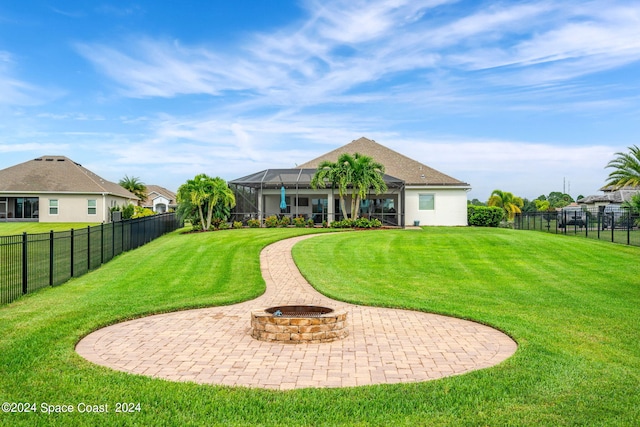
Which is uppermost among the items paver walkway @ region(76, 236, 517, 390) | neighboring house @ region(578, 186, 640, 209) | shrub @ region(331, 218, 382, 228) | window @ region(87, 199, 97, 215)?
neighboring house @ region(578, 186, 640, 209)

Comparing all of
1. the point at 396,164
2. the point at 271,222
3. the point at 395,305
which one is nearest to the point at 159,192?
the point at 396,164

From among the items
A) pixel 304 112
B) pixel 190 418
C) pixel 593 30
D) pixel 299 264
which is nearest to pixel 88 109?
pixel 304 112

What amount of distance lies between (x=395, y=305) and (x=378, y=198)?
84.1 feet

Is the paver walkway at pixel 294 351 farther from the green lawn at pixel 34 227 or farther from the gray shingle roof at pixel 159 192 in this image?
the gray shingle roof at pixel 159 192

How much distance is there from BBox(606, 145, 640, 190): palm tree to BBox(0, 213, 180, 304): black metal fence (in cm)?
2134

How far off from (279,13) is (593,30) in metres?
11.1

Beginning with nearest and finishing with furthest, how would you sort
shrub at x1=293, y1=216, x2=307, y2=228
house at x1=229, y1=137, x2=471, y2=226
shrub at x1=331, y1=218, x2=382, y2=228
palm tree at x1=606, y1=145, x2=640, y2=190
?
palm tree at x1=606, y1=145, x2=640, y2=190
shrub at x1=331, y1=218, x2=382, y2=228
shrub at x1=293, y1=216, x2=307, y2=228
house at x1=229, y1=137, x2=471, y2=226

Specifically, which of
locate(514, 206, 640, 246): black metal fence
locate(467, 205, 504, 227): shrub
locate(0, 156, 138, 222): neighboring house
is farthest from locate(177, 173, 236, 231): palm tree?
locate(514, 206, 640, 246): black metal fence

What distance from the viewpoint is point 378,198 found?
3562 centimetres

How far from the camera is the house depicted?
32750mm

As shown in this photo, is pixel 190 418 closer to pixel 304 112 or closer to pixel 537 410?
pixel 537 410

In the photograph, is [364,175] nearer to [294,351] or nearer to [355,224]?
[355,224]

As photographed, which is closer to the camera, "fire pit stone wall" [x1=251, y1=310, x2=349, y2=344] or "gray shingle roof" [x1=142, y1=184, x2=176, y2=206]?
"fire pit stone wall" [x1=251, y1=310, x2=349, y2=344]

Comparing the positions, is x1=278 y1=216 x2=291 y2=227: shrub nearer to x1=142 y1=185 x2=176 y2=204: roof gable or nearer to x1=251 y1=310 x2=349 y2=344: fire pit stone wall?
x1=251 y1=310 x2=349 y2=344: fire pit stone wall
